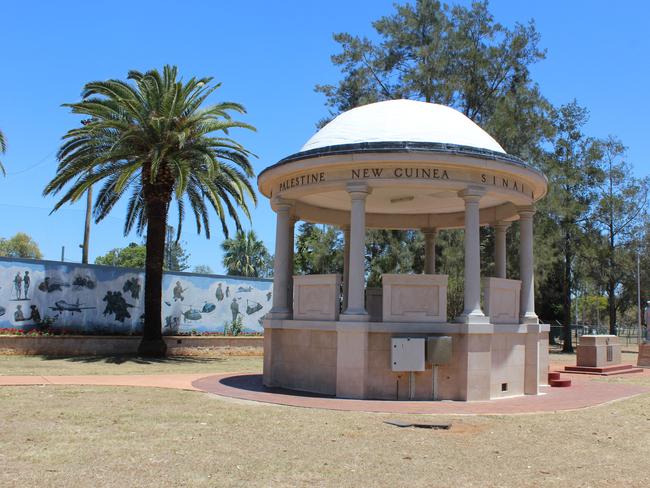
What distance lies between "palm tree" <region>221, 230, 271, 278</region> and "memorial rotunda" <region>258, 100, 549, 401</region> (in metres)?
75.7

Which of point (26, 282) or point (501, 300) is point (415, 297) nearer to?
point (501, 300)

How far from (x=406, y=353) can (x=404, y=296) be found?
134 centimetres

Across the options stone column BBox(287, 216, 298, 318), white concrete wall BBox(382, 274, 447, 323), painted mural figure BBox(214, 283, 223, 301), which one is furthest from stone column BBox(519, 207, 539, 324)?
painted mural figure BBox(214, 283, 223, 301)

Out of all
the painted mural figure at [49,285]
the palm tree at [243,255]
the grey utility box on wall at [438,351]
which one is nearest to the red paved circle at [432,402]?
the grey utility box on wall at [438,351]

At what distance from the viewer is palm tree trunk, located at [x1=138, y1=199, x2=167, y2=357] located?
25.8m

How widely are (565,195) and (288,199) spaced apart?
24340 millimetres

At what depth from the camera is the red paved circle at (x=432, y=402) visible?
12570 millimetres

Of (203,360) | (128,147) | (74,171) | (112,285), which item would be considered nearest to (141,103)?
(128,147)

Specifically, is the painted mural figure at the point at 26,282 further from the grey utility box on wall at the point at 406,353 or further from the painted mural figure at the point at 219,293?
the grey utility box on wall at the point at 406,353

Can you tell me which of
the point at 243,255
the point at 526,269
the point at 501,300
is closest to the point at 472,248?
the point at 501,300

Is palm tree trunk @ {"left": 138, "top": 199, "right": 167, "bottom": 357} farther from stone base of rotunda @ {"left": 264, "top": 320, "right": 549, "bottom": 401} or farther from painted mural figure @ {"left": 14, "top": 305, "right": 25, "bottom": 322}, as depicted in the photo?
stone base of rotunda @ {"left": 264, "top": 320, "right": 549, "bottom": 401}

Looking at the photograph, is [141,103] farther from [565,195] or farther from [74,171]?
[565,195]

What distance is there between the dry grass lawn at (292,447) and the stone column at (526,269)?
14.5 ft

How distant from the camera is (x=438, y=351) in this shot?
545 inches
